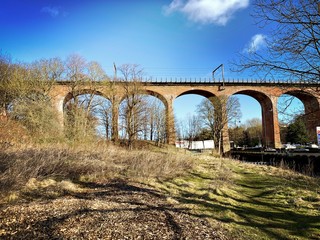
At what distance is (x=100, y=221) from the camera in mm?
3359

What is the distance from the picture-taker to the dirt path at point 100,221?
2.95 metres

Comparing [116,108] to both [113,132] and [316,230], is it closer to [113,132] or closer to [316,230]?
[113,132]

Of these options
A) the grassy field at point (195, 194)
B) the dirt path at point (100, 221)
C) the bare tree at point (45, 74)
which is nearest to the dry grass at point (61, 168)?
the grassy field at point (195, 194)

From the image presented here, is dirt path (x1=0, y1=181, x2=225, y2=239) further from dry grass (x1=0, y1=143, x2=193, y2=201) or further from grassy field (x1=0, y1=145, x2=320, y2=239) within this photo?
dry grass (x1=0, y1=143, x2=193, y2=201)

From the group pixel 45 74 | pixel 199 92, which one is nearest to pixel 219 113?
pixel 199 92

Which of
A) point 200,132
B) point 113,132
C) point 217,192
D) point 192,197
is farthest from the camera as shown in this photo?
point 200,132

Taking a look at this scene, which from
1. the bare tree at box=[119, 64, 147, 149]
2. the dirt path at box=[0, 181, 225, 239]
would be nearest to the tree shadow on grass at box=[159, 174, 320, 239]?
the dirt path at box=[0, 181, 225, 239]

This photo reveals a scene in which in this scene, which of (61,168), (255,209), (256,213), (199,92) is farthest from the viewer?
(199,92)

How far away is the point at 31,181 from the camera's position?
5184 mm

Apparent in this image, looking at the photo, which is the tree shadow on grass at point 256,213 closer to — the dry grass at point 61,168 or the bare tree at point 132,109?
the dry grass at point 61,168

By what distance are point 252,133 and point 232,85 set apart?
2484cm

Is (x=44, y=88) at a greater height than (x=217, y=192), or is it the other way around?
(x=44, y=88)

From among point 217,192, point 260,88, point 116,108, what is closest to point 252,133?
point 260,88

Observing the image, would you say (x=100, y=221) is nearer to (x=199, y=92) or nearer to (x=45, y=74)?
(x=45, y=74)
